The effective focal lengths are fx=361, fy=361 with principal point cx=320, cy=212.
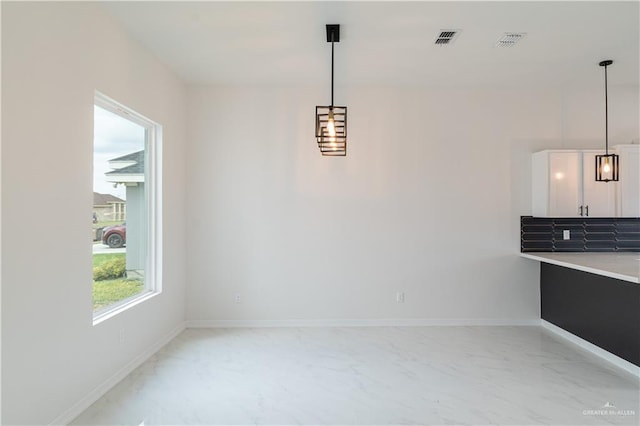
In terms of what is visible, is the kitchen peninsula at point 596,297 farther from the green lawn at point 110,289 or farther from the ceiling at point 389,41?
the green lawn at point 110,289

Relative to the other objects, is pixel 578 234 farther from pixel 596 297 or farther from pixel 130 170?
pixel 130 170

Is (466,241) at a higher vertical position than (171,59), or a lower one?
lower

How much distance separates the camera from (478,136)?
459 cm

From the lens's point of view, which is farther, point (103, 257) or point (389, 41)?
point (389, 41)

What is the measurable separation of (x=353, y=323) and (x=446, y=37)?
3303mm

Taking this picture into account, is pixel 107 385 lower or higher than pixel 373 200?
lower

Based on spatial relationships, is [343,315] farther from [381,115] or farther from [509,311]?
[381,115]

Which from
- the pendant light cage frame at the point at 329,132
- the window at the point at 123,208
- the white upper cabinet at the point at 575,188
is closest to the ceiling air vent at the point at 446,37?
the pendant light cage frame at the point at 329,132

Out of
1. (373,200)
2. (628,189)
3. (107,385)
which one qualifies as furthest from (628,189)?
(107,385)

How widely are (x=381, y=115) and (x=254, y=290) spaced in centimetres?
272

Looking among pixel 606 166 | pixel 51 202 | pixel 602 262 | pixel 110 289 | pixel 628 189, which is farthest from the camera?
pixel 628 189

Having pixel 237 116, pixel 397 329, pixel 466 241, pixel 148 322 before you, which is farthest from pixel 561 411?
pixel 237 116

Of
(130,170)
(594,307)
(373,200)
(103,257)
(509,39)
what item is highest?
(509,39)

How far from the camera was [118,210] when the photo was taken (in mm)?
3240
